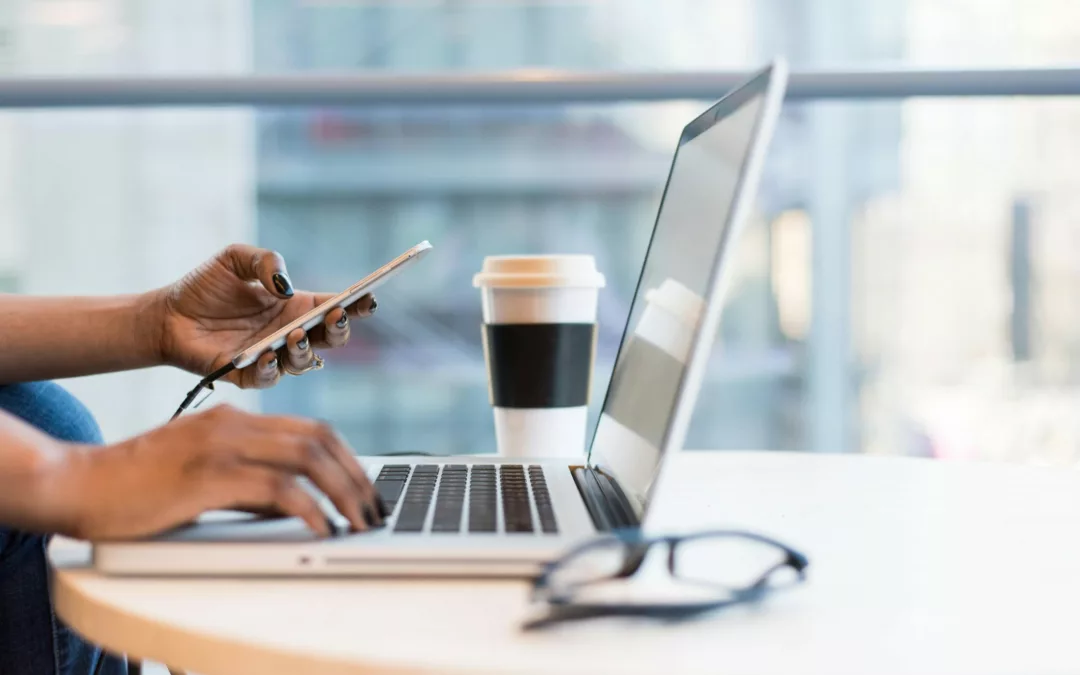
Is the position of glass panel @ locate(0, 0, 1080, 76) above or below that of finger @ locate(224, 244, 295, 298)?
above

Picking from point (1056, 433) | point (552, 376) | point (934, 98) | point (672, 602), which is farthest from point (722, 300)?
point (1056, 433)

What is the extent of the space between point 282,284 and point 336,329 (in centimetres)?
5

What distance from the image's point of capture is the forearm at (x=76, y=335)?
0.79 m

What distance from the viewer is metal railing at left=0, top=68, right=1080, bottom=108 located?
3.47ft

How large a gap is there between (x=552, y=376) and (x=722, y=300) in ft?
1.23

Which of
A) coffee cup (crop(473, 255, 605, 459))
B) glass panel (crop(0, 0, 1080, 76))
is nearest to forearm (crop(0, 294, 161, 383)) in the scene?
coffee cup (crop(473, 255, 605, 459))

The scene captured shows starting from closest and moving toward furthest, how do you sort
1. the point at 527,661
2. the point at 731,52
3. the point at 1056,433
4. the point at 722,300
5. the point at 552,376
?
the point at 527,661
the point at 722,300
the point at 552,376
the point at 1056,433
the point at 731,52

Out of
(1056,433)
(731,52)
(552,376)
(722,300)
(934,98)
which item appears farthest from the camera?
(731,52)

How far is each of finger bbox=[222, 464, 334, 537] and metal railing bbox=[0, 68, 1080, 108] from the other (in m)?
Answer: 0.73

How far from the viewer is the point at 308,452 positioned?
0.42 m

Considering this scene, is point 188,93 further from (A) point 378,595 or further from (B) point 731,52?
(B) point 731,52

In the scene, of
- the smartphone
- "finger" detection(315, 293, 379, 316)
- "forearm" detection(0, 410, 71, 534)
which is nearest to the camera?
"forearm" detection(0, 410, 71, 534)

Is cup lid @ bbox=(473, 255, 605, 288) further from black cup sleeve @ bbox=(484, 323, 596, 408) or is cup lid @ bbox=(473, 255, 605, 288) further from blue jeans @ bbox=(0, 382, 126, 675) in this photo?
blue jeans @ bbox=(0, 382, 126, 675)

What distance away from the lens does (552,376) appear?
787mm
